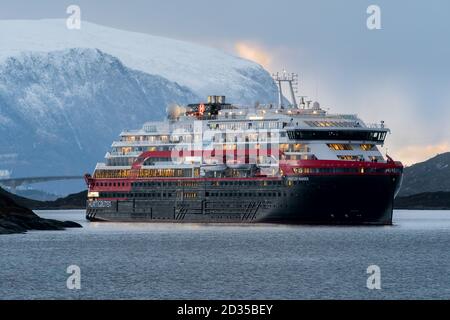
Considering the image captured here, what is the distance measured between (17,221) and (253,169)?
24.2 metres

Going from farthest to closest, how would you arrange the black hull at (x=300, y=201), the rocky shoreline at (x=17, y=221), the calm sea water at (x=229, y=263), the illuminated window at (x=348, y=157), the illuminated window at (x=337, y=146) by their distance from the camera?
the illuminated window at (x=337, y=146) < the illuminated window at (x=348, y=157) < the black hull at (x=300, y=201) < the rocky shoreline at (x=17, y=221) < the calm sea water at (x=229, y=263)

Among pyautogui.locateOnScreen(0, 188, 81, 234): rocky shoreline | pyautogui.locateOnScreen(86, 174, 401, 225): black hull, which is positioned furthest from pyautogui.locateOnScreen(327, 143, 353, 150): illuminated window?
pyautogui.locateOnScreen(0, 188, 81, 234): rocky shoreline

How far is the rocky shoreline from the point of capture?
134 m

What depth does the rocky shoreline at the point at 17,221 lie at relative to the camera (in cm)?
13450

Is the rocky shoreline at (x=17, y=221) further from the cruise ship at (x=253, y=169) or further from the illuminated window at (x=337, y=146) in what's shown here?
the illuminated window at (x=337, y=146)

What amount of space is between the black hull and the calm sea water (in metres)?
1.97

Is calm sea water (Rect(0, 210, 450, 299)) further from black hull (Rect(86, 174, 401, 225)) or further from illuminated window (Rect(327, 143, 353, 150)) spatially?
illuminated window (Rect(327, 143, 353, 150))

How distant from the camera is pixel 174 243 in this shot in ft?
385

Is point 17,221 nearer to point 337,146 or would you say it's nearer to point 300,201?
point 300,201

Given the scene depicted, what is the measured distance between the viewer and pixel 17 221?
13925 cm

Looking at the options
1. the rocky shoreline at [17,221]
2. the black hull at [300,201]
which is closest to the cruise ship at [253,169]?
the black hull at [300,201]

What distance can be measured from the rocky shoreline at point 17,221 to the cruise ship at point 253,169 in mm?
10668
